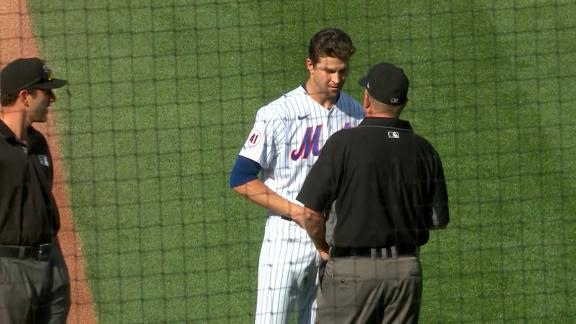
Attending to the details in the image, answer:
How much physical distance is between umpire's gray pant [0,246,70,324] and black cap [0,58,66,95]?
2.54ft

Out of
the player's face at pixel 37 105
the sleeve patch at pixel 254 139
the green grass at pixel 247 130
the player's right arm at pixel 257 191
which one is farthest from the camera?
the green grass at pixel 247 130

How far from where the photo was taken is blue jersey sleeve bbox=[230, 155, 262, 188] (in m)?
6.03

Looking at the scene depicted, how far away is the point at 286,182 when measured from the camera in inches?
240

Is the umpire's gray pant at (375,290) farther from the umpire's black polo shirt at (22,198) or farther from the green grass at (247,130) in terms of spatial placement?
the green grass at (247,130)

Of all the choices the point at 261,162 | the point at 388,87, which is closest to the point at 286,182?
the point at 261,162

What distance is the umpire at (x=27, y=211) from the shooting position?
5.48m

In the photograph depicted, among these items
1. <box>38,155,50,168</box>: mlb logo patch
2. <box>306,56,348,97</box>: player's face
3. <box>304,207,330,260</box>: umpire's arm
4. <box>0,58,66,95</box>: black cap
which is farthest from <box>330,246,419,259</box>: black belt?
<box>0,58,66,95</box>: black cap

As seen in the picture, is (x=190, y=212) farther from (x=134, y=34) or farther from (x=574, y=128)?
(x=574, y=128)

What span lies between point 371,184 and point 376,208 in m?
0.11

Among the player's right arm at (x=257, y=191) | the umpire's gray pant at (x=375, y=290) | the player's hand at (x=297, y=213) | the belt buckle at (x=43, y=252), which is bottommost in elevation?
the umpire's gray pant at (x=375, y=290)

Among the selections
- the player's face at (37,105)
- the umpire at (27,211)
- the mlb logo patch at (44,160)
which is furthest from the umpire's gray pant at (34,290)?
the player's face at (37,105)

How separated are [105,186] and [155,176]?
39 cm

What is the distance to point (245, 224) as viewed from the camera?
8492 mm

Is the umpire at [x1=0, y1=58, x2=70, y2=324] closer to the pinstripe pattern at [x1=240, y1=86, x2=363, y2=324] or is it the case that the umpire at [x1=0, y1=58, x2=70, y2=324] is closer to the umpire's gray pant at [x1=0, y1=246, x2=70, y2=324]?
the umpire's gray pant at [x1=0, y1=246, x2=70, y2=324]
